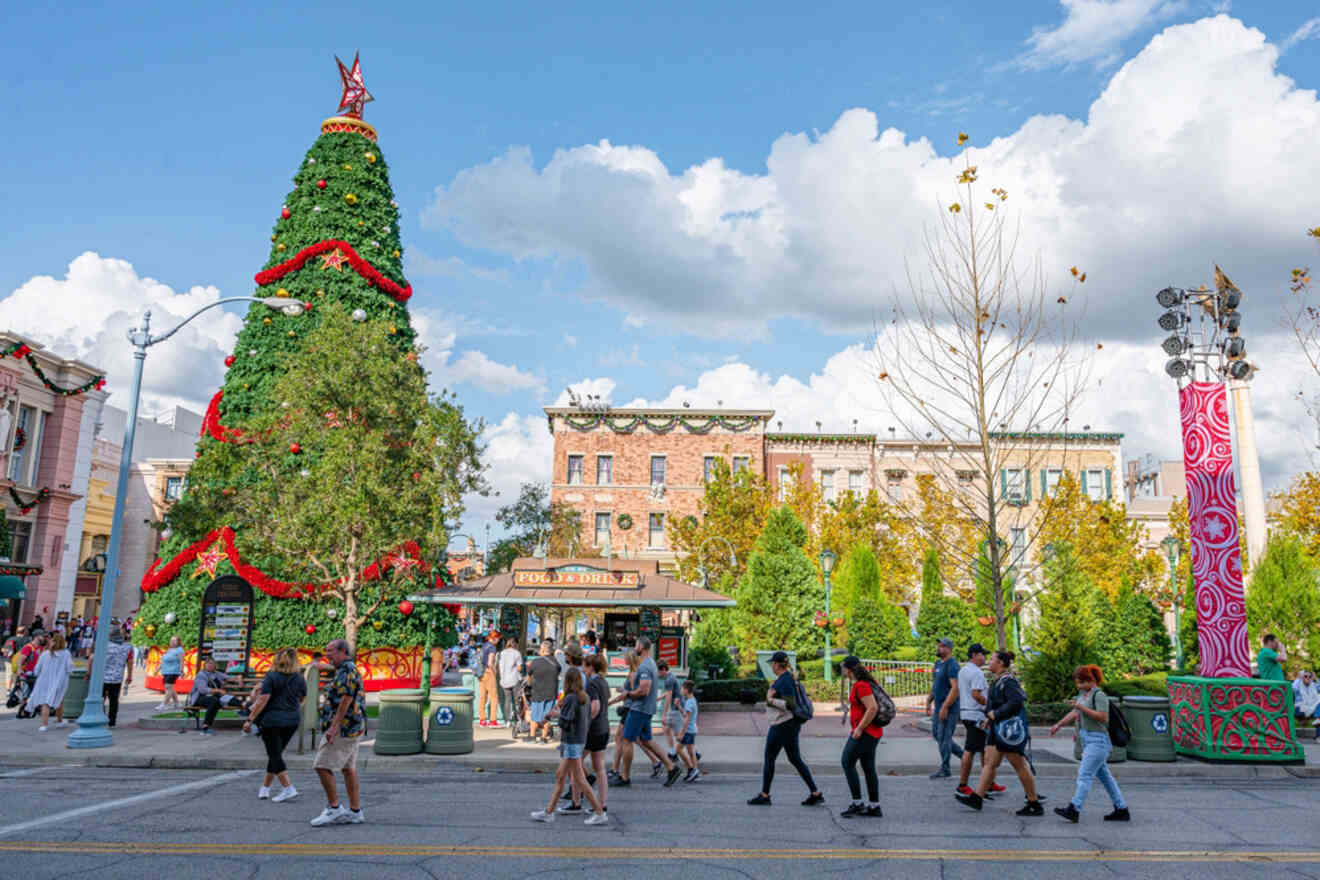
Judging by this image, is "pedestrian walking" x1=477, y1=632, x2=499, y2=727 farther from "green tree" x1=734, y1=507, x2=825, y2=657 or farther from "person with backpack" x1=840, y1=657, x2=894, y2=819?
"person with backpack" x1=840, y1=657, x2=894, y2=819

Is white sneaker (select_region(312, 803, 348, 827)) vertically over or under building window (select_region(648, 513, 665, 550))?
under

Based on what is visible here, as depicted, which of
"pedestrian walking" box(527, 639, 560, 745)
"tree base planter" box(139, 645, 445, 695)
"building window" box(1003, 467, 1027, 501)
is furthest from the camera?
"tree base planter" box(139, 645, 445, 695)

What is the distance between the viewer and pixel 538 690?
14453 millimetres

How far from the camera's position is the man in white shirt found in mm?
10188

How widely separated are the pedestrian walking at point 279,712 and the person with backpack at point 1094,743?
27.0 feet

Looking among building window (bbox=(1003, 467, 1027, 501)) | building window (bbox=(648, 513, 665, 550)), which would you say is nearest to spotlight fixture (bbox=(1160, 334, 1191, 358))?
building window (bbox=(1003, 467, 1027, 501))

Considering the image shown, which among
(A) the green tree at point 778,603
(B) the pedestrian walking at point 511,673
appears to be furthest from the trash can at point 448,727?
(A) the green tree at point 778,603

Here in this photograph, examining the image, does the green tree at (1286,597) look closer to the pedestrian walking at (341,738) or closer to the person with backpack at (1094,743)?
the person with backpack at (1094,743)

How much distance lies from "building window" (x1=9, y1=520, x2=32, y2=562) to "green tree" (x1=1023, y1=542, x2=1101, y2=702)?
34615 mm

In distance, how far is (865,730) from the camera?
9.05 m

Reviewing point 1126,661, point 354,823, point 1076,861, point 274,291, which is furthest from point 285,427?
point 1126,661

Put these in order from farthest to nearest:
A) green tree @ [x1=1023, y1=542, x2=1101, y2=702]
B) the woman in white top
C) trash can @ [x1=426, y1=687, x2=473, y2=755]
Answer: green tree @ [x1=1023, y1=542, x2=1101, y2=702]
the woman in white top
trash can @ [x1=426, y1=687, x2=473, y2=755]

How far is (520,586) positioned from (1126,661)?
2000 cm

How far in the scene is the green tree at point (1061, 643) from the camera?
1780cm
